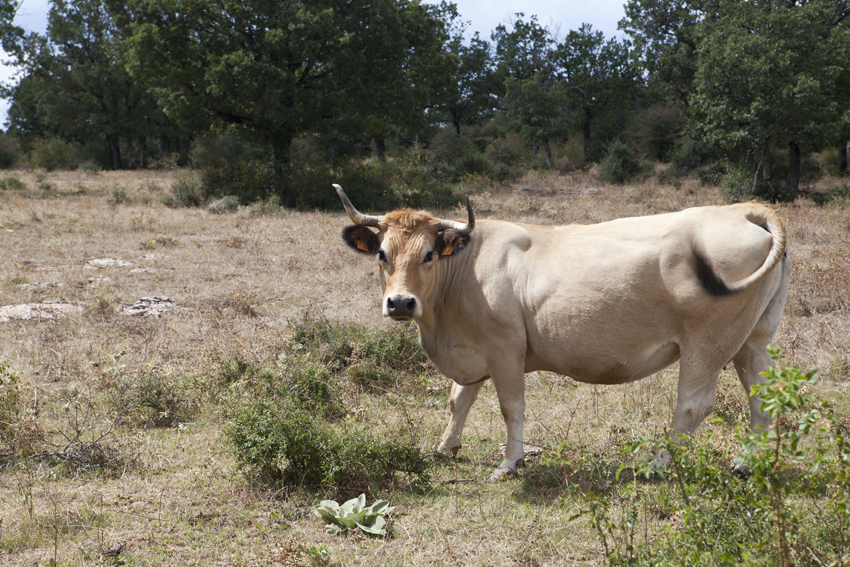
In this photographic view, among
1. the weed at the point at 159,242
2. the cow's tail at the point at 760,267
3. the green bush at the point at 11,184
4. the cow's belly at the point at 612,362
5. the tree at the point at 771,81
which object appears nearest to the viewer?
the cow's tail at the point at 760,267

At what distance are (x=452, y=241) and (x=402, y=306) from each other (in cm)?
84

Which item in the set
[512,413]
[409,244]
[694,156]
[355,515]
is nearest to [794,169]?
[694,156]

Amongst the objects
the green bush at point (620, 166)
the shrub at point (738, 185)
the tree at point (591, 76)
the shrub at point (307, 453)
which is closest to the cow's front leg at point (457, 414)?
the shrub at point (307, 453)

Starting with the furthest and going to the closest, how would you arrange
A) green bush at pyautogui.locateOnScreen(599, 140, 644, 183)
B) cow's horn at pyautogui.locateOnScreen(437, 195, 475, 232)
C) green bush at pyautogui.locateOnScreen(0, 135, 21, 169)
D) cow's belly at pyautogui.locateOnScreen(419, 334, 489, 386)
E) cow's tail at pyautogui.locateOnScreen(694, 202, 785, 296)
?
green bush at pyautogui.locateOnScreen(0, 135, 21, 169) → green bush at pyautogui.locateOnScreen(599, 140, 644, 183) → cow's belly at pyautogui.locateOnScreen(419, 334, 489, 386) → cow's horn at pyautogui.locateOnScreen(437, 195, 475, 232) → cow's tail at pyautogui.locateOnScreen(694, 202, 785, 296)

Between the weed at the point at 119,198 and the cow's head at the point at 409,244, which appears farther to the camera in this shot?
the weed at the point at 119,198

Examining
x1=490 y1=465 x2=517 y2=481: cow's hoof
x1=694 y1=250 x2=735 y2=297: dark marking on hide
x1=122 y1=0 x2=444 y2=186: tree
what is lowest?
x1=490 y1=465 x2=517 y2=481: cow's hoof

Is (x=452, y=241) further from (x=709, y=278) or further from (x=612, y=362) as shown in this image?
(x=709, y=278)

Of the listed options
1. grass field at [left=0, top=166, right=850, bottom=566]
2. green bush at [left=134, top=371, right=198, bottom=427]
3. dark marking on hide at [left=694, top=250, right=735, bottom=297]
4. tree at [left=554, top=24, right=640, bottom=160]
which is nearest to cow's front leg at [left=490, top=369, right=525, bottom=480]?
grass field at [left=0, top=166, right=850, bottom=566]

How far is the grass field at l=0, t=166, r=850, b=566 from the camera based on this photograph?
13.9 feet

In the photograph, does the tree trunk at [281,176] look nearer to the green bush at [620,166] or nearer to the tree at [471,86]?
the green bush at [620,166]

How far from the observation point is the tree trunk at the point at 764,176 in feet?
77.2

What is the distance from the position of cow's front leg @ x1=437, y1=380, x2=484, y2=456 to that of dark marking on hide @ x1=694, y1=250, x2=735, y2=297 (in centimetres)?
205

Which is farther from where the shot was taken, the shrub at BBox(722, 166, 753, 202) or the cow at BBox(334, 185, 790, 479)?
the shrub at BBox(722, 166, 753, 202)

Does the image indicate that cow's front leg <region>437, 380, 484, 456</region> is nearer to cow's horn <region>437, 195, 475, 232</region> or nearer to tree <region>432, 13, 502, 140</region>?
cow's horn <region>437, 195, 475, 232</region>
